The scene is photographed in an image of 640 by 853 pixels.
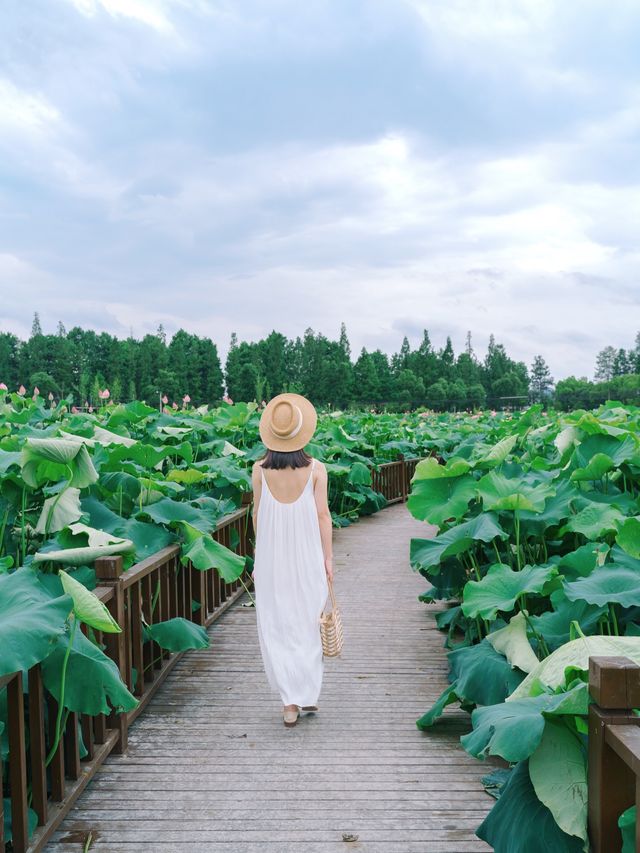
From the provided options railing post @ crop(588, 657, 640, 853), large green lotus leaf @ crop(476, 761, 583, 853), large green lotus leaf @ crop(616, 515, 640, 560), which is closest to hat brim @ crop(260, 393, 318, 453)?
large green lotus leaf @ crop(616, 515, 640, 560)

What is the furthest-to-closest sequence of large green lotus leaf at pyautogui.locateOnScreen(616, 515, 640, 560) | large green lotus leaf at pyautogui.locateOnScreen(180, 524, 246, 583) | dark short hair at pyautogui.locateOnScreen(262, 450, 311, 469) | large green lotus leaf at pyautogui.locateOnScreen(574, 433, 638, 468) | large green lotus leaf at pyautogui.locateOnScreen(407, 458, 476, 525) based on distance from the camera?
1. large green lotus leaf at pyautogui.locateOnScreen(407, 458, 476, 525)
2. large green lotus leaf at pyautogui.locateOnScreen(574, 433, 638, 468)
3. large green lotus leaf at pyautogui.locateOnScreen(180, 524, 246, 583)
4. dark short hair at pyautogui.locateOnScreen(262, 450, 311, 469)
5. large green lotus leaf at pyautogui.locateOnScreen(616, 515, 640, 560)

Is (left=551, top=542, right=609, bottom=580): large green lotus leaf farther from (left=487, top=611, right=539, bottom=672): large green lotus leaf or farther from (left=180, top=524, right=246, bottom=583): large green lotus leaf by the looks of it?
(left=180, top=524, right=246, bottom=583): large green lotus leaf

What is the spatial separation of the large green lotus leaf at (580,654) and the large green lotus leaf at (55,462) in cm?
164

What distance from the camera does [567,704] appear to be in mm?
1753

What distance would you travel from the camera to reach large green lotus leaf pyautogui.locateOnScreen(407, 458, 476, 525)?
13.4ft

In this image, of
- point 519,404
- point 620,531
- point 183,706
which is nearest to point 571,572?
point 620,531

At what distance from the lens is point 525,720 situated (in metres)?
1.82

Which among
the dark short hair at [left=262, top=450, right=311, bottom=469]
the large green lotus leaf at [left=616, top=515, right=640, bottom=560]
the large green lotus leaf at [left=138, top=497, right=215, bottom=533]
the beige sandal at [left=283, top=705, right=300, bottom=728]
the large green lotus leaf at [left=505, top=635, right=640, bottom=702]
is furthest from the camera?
the large green lotus leaf at [left=138, top=497, right=215, bottom=533]

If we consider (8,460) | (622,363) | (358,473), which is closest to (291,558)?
(8,460)

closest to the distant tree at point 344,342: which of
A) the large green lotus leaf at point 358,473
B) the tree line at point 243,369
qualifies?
the tree line at point 243,369

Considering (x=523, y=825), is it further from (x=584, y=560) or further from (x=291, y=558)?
(x=291, y=558)

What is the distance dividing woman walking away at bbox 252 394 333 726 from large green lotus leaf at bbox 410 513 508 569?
0.64m

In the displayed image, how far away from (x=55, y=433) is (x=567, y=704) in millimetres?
3297

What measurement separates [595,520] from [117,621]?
201 cm
